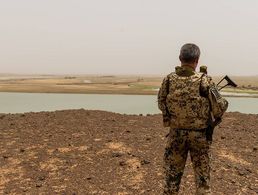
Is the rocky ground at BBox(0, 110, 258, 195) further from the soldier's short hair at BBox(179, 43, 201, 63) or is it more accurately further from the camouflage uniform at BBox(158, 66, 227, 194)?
the soldier's short hair at BBox(179, 43, 201, 63)

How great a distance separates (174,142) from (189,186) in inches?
130

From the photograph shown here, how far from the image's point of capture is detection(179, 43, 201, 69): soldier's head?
21.4 feet

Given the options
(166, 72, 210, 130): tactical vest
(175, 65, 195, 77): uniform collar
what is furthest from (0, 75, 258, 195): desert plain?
(175, 65, 195, 77): uniform collar

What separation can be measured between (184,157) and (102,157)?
5379 millimetres

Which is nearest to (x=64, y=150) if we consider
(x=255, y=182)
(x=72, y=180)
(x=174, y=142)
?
(x=72, y=180)

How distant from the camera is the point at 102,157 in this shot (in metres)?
11.8

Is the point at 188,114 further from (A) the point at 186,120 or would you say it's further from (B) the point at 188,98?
(B) the point at 188,98

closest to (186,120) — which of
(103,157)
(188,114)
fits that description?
(188,114)

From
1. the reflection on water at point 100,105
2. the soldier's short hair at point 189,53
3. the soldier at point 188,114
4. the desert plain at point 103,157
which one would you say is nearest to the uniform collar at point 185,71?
the soldier at point 188,114

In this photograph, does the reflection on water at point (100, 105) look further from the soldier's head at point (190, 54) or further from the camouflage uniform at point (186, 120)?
the soldier's head at point (190, 54)

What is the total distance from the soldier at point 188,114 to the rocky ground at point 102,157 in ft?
9.24

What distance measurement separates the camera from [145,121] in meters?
17.1

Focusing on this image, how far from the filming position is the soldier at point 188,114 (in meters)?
6.43

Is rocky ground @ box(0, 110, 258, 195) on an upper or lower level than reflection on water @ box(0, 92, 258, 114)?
upper
